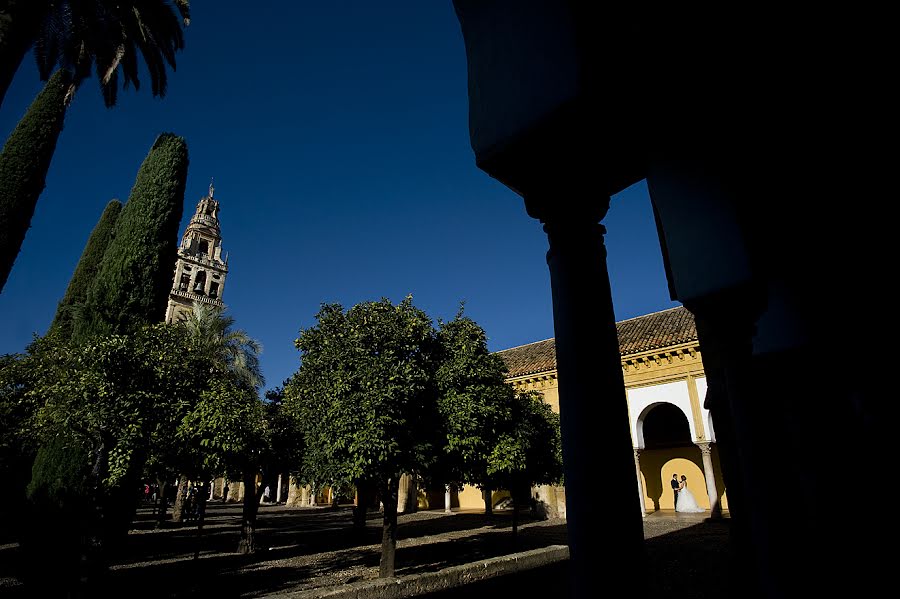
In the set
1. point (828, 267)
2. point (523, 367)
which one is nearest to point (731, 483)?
point (828, 267)

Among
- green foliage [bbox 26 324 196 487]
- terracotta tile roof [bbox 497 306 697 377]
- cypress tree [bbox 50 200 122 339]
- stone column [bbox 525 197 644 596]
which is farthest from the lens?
terracotta tile roof [bbox 497 306 697 377]

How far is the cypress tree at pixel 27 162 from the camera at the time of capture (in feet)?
36.3

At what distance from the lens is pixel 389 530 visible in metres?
9.49

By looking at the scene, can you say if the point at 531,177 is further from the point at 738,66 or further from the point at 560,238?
the point at 738,66

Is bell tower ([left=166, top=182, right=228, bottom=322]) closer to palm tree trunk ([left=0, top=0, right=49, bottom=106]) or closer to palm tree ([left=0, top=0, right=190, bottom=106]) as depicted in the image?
palm tree ([left=0, top=0, right=190, bottom=106])

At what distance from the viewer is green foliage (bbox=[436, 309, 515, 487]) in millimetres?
10148

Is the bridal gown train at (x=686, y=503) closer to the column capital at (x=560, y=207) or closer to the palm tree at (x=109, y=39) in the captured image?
the column capital at (x=560, y=207)

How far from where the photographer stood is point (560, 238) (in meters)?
2.51

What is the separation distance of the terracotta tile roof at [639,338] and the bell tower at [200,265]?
84.7 ft

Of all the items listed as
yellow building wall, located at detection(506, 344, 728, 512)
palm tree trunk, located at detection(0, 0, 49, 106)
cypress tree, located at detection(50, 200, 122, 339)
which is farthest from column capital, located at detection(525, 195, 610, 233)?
cypress tree, located at detection(50, 200, 122, 339)

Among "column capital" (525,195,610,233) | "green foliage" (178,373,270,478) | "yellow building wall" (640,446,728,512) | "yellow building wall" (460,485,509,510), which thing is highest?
"column capital" (525,195,610,233)

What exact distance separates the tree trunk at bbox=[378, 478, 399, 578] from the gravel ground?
30.5 inches

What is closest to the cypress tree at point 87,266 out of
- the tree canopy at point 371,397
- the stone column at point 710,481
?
the tree canopy at point 371,397

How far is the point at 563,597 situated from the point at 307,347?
23.9 ft
